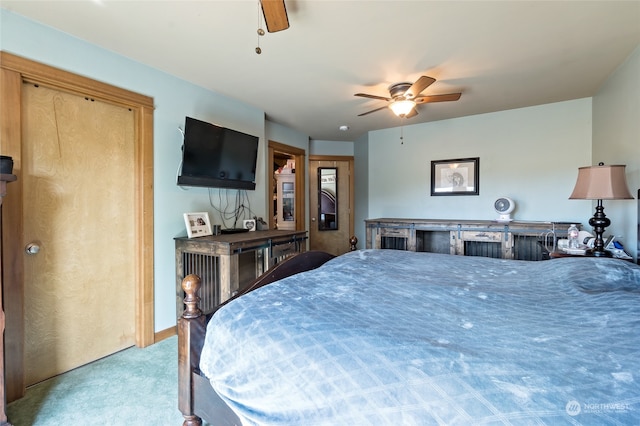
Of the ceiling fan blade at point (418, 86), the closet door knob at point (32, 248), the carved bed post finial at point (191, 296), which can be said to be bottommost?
the carved bed post finial at point (191, 296)

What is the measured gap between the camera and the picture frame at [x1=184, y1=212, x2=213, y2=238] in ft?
9.23

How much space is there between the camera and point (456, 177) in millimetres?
4379

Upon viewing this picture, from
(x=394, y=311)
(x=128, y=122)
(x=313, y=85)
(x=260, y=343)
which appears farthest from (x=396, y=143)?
(x=260, y=343)

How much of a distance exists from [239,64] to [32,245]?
6.67ft

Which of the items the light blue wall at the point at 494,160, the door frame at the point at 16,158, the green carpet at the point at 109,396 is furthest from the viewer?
the light blue wall at the point at 494,160

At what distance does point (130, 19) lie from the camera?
1944mm

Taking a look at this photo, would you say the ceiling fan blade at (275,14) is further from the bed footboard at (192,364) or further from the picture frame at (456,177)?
the picture frame at (456,177)

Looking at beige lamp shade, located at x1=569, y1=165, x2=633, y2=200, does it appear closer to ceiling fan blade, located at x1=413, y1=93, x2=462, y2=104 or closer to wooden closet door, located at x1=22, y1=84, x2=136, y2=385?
ceiling fan blade, located at x1=413, y1=93, x2=462, y2=104

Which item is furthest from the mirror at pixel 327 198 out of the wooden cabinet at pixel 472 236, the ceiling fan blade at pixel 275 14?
the ceiling fan blade at pixel 275 14

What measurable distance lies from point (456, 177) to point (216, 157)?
3.35 meters

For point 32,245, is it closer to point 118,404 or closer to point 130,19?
point 118,404

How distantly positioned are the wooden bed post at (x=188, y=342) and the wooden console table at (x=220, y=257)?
1235 millimetres

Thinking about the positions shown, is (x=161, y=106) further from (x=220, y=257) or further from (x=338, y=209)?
(x=338, y=209)

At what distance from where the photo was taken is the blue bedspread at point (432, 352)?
0.71 meters
